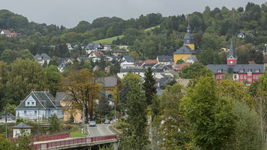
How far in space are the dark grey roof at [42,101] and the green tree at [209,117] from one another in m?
41.5

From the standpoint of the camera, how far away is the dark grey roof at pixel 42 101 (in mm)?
76562

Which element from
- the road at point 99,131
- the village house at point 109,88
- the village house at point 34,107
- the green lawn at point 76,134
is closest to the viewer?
the green lawn at point 76,134

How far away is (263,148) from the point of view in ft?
123

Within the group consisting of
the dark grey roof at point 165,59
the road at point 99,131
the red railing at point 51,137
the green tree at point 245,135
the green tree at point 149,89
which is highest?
the dark grey roof at point 165,59

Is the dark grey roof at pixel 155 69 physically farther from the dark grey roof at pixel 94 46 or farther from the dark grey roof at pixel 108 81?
the dark grey roof at pixel 94 46

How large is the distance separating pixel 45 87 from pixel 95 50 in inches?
3866

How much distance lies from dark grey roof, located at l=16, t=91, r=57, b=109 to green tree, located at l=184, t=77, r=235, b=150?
41500 millimetres

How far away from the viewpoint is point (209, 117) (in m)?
37.0

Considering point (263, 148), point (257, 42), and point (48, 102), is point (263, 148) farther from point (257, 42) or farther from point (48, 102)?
point (257, 42)

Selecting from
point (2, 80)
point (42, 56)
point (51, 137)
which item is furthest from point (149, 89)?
point (42, 56)

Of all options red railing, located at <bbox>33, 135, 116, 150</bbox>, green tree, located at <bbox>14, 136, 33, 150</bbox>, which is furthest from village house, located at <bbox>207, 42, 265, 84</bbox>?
green tree, located at <bbox>14, 136, 33, 150</bbox>

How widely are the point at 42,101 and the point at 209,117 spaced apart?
43558mm

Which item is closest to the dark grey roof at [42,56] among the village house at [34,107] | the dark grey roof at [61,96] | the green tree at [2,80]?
the green tree at [2,80]

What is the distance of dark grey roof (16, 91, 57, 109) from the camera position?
76.6m
